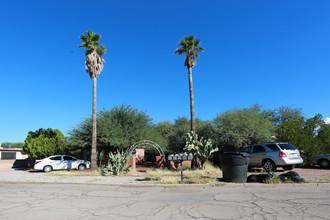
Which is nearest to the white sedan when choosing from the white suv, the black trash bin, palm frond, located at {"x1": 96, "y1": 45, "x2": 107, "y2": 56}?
palm frond, located at {"x1": 96, "y1": 45, "x2": 107, "y2": 56}

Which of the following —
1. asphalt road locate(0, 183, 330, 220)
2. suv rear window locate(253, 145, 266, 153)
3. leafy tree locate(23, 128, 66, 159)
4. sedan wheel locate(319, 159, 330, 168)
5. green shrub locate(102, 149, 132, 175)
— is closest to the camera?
asphalt road locate(0, 183, 330, 220)

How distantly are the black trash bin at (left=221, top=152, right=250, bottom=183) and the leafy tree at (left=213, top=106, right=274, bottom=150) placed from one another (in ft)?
30.0

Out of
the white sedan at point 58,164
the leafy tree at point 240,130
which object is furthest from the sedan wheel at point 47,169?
the leafy tree at point 240,130

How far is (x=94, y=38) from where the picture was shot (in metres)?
19.9

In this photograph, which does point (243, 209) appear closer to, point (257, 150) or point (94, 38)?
point (257, 150)

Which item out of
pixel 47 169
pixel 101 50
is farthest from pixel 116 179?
pixel 101 50

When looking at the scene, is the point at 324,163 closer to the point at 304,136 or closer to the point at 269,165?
the point at 304,136

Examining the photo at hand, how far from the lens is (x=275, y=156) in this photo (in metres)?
12.5

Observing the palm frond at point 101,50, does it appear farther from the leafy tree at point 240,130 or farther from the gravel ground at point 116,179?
the leafy tree at point 240,130

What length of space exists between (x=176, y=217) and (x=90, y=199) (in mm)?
3489

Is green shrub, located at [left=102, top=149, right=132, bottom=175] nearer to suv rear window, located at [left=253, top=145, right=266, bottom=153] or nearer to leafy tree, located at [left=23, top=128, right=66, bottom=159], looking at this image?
suv rear window, located at [left=253, top=145, right=266, bottom=153]

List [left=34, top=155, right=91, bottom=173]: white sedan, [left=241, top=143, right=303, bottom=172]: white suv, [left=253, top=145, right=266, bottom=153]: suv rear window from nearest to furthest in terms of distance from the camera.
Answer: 1. [left=241, top=143, right=303, bottom=172]: white suv
2. [left=253, top=145, right=266, bottom=153]: suv rear window
3. [left=34, top=155, right=91, bottom=173]: white sedan

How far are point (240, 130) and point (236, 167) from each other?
10.3m

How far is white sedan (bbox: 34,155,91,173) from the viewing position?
19725 mm
